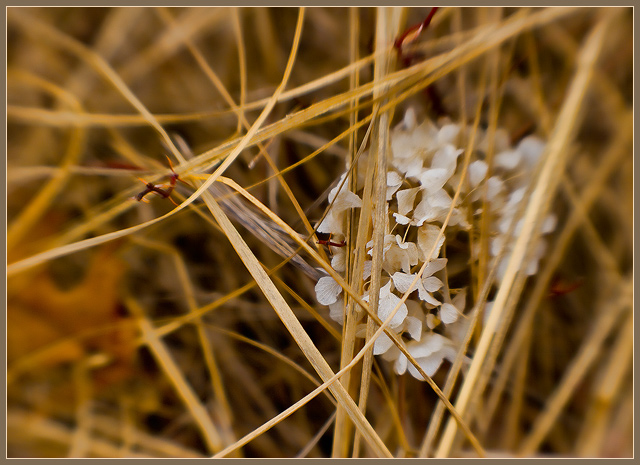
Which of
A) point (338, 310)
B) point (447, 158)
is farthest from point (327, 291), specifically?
point (447, 158)

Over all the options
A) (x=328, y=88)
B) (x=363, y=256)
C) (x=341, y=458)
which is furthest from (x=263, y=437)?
(x=328, y=88)

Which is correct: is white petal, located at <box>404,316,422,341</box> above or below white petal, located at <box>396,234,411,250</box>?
below

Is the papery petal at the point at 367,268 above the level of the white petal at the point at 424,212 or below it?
below

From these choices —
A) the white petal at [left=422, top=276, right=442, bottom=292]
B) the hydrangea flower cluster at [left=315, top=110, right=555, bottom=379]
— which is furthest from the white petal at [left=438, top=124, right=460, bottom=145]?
the white petal at [left=422, top=276, right=442, bottom=292]

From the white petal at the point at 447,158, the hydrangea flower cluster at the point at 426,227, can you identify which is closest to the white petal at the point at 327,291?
the hydrangea flower cluster at the point at 426,227

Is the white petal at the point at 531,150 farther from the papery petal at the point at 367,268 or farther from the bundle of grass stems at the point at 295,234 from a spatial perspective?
the papery petal at the point at 367,268

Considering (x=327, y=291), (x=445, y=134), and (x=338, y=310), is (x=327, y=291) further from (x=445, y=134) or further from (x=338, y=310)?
(x=445, y=134)

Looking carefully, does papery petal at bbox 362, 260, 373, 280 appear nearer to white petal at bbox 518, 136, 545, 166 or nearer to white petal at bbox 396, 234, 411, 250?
white petal at bbox 396, 234, 411, 250
